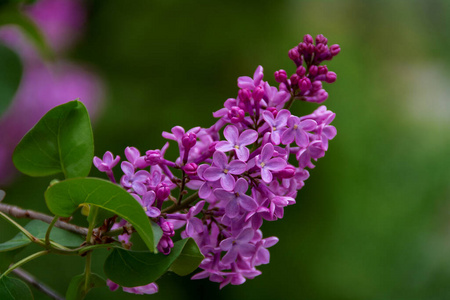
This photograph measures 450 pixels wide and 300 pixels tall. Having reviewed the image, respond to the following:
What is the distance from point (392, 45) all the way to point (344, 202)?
0.84 metres

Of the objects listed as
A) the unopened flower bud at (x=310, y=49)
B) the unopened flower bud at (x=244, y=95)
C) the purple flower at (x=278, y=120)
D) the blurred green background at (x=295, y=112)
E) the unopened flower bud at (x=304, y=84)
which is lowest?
the blurred green background at (x=295, y=112)

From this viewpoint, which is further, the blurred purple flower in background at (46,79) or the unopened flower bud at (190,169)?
the blurred purple flower in background at (46,79)

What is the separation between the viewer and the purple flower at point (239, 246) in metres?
0.43

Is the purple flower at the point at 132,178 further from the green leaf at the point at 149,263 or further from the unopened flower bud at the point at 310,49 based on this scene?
the unopened flower bud at the point at 310,49

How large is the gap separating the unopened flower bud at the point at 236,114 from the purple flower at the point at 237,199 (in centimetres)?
5

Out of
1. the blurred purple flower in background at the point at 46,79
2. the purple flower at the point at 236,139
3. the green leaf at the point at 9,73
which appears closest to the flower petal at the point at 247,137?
the purple flower at the point at 236,139

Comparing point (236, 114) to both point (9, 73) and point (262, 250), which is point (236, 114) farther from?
point (9, 73)

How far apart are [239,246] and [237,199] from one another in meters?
0.05

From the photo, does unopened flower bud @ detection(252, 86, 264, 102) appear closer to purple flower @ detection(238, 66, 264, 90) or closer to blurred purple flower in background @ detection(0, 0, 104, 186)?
purple flower @ detection(238, 66, 264, 90)

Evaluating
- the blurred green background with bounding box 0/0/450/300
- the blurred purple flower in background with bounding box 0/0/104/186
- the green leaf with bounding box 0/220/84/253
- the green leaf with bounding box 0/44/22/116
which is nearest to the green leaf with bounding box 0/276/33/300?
the green leaf with bounding box 0/220/84/253

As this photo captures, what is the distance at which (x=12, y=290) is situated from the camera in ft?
1.39

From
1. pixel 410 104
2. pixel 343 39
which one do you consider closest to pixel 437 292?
pixel 410 104

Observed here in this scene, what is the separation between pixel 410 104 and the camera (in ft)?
5.60

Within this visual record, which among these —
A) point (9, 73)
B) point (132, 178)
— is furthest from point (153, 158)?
point (9, 73)
